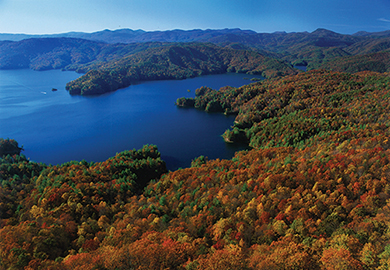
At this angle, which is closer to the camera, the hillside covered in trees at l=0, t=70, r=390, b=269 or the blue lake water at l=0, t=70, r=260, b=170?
the hillside covered in trees at l=0, t=70, r=390, b=269

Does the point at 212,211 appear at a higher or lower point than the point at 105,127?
lower

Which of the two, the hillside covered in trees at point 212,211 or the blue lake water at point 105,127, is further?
the blue lake water at point 105,127

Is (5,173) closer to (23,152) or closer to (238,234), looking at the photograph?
(23,152)

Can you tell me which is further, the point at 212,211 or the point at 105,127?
the point at 105,127

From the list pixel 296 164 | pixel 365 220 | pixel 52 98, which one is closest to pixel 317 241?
pixel 365 220
